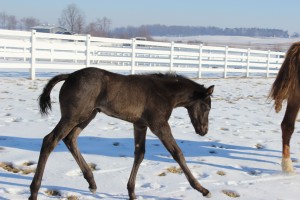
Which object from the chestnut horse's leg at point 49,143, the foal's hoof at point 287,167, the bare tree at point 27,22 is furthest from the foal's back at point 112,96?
the bare tree at point 27,22

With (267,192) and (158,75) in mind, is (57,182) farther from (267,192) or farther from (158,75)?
(267,192)

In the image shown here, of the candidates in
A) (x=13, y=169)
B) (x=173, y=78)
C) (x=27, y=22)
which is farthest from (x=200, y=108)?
(x=27, y=22)

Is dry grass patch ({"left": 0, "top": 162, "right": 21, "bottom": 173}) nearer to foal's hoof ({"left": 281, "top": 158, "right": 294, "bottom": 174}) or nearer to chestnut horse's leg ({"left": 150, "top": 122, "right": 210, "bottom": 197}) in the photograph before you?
chestnut horse's leg ({"left": 150, "top": 122, "right": 210, "bottom": 197})

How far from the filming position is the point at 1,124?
251 inches

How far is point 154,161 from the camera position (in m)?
4.86

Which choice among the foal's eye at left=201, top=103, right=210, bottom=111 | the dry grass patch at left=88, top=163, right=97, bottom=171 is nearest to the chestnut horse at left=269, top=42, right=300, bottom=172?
the foal's eye at left=201, top=103, right=210, bottom=111

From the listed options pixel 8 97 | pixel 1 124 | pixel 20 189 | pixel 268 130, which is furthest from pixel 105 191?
pixel 8 97

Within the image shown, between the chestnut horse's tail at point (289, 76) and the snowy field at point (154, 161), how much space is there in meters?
0.90

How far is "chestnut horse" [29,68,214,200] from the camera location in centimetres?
345

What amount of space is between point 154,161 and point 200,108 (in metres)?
1.21

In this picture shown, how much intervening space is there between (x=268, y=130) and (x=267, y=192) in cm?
328

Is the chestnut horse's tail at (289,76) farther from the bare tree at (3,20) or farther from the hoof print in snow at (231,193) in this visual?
the bare tree at (3,20)

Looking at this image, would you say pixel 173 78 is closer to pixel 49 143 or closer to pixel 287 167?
pixel 49 143

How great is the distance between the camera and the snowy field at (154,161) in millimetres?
3855
